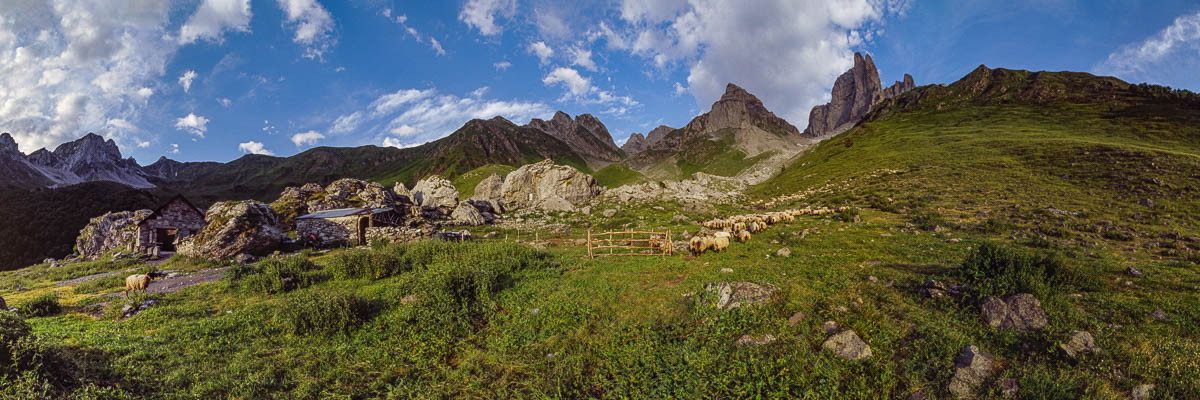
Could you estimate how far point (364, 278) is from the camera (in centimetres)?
1459

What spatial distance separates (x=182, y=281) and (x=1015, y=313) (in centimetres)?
2822

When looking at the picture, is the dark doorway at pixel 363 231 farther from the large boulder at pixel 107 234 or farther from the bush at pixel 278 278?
the large boulder at pixel 107 234

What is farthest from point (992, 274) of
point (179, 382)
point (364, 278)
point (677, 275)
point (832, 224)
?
point (364, 278)

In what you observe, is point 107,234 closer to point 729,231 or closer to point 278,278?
point 278,278

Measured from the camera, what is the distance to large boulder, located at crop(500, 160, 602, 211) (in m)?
52.9

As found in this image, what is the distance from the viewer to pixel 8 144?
374 feet

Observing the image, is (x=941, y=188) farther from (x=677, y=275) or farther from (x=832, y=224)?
(x=677, y=275)

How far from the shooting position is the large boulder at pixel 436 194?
1994 inches

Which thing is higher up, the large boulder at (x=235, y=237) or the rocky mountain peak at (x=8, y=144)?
the rocky mountain peak at (x=8, y=144)

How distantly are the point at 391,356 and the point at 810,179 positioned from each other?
65101 millimetres

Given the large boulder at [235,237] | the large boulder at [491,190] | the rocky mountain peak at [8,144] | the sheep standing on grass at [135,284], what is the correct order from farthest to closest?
1. the rocky mountain peak at [8,144]
2. the large boulder at [491,190]
3. the large boulder at [235,237]
4. the sheep standing on grass at [135,284]

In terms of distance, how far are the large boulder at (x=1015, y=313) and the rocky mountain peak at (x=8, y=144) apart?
220 metres

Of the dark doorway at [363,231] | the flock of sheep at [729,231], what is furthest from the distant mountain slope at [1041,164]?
the dark doorway at [363,231]

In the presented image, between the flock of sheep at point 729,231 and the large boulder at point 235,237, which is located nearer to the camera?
the flock of sheep at point 729,231
